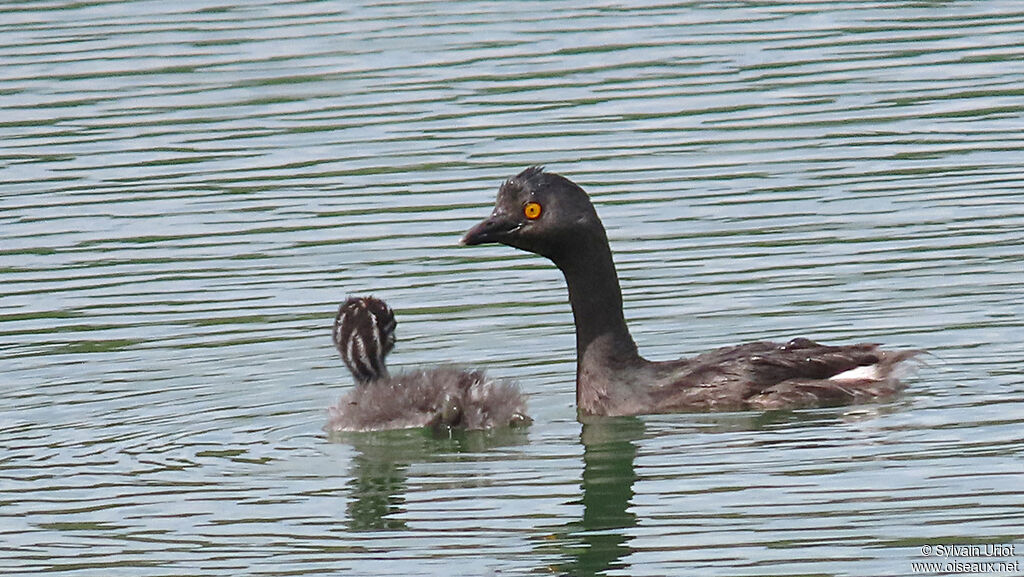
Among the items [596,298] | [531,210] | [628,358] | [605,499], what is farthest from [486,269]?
[605,499]

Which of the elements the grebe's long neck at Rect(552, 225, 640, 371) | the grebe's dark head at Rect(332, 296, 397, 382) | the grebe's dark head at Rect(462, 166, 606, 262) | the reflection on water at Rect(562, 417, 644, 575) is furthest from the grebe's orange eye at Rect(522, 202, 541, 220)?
the reflection on water at Rect(562, 417, 644, 575)

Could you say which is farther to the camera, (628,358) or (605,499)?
(628,358)

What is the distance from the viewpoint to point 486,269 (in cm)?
1778

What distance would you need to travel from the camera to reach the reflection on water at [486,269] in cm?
1187

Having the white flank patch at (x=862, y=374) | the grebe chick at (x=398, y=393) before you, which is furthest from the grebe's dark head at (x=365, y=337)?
the white flank patch at (x=862, y=374)

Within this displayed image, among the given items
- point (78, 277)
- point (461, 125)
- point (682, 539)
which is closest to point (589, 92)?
point (461, 125)

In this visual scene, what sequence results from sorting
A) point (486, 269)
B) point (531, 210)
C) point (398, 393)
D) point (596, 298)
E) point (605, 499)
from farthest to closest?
point (486, 269), point (596, 298), point (531, 210), point (398, 393), point (605, 499)

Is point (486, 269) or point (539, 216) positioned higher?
point (539, 216)

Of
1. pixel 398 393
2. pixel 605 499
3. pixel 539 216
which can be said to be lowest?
pixel 605 499

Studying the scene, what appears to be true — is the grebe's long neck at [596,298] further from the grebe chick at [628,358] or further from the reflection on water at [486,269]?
the reflection on water at [486,269]

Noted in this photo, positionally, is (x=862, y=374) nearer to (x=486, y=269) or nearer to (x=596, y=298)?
(x=596, y=298)

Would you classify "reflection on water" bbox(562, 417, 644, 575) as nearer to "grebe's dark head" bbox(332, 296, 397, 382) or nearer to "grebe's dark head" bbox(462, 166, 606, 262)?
"grebe's dark head" bbox(462, 166, 606, 262)

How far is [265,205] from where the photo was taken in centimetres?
Answer: 1969

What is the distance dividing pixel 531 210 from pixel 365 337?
1224mm
